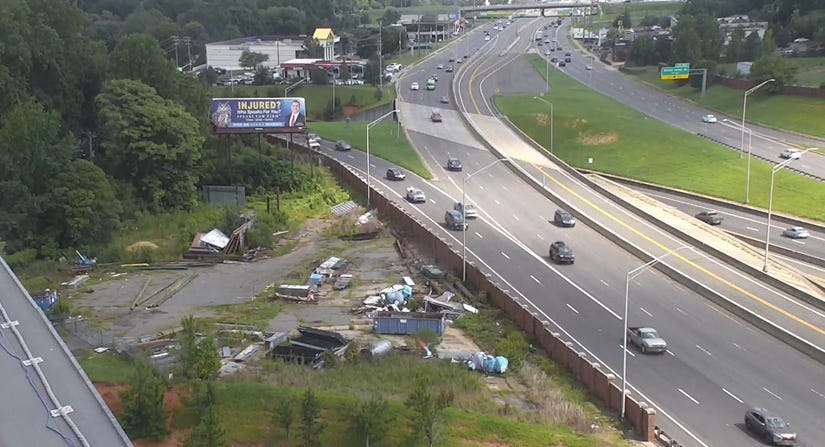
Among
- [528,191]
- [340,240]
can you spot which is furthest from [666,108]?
[340,240]

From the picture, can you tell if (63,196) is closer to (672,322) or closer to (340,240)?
(340,240)

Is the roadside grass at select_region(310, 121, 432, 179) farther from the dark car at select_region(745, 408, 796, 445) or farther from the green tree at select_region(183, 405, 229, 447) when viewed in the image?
the green tree at select_region(183, 405, 229, 447)

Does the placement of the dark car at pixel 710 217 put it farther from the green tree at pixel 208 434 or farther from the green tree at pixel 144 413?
the green tree at pixel 144 413

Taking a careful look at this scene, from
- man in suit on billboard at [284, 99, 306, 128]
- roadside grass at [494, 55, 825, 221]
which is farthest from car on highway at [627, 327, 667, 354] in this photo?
man in suit on billboard at [284, 99, 306, 128]

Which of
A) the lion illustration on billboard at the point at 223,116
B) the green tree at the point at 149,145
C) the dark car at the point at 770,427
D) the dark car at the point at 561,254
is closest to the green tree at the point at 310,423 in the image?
the dark car at the point at 770,427

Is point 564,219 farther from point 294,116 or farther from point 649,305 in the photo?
point 294,116

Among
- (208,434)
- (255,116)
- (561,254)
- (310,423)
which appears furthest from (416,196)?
(208,434)

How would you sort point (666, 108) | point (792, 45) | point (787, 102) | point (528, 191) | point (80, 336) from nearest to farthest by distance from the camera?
point (80, 336)
point (528, 191)
point (787, 102)
point (666, 108)
point (792, 45)
